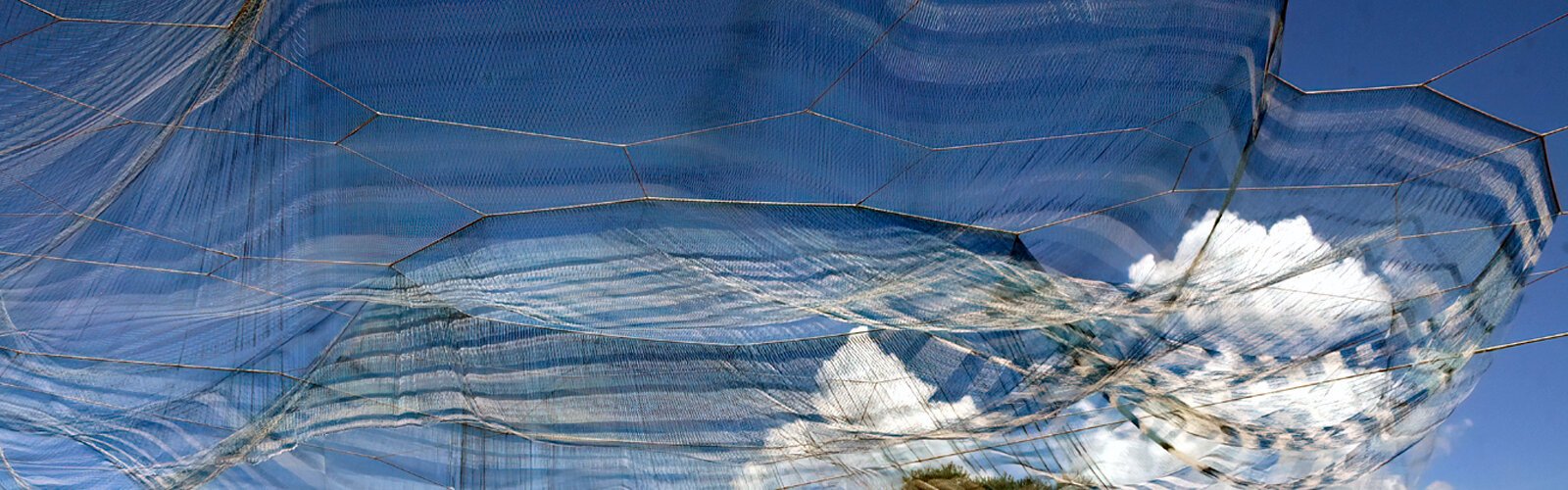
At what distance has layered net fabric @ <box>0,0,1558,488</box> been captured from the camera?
3617mm

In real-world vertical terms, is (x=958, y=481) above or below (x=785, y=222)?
below

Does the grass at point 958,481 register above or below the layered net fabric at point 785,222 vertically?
below

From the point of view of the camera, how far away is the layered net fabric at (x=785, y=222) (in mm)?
3617

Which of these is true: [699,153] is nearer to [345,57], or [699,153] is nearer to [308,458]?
[345,57]

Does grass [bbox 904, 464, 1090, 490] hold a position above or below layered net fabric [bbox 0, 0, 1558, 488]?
below

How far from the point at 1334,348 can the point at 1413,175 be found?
81cm

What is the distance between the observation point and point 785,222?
13.7 ft

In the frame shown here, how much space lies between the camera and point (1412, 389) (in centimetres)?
457

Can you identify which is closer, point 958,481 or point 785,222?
point 785,222

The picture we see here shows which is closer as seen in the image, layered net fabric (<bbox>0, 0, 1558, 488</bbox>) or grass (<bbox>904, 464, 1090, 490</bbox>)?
layered net fabric (<bbox>0, 0, 1558, 488</bbox>)

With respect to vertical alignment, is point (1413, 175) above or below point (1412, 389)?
above

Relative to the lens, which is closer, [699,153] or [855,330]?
[699,153]

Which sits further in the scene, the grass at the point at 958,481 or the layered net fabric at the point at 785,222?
the grass at the point at 958,481

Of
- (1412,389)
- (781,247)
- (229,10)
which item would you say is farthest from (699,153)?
(1412,389)
